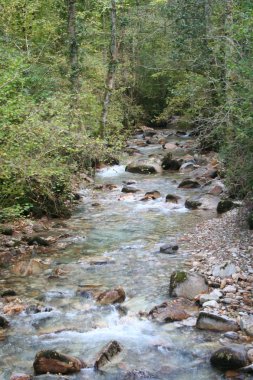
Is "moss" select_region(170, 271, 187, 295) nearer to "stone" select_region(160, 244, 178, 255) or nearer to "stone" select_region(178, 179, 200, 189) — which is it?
"stone" select_region(160, 244, 178, 255)

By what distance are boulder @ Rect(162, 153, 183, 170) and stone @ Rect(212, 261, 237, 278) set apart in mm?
12862

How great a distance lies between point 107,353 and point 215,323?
176 centimetres

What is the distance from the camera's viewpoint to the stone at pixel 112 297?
8414 millimetres

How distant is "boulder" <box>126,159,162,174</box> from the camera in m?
21.4

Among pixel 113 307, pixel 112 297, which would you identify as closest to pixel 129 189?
pixel 112 297

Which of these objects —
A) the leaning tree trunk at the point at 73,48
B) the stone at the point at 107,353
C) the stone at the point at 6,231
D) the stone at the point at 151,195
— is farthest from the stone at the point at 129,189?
the stone at the point at 107,353

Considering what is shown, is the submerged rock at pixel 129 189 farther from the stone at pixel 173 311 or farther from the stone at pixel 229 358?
the stone at pixel 229 358

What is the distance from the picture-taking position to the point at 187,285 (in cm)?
859

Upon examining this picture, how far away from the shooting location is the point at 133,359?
6.62 metres

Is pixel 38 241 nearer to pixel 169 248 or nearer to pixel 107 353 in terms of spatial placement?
pixel 169 248

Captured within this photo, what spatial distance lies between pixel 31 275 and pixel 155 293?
8.74ft

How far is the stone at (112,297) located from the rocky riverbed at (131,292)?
0.02 m

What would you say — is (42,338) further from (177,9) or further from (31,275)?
(177,9)

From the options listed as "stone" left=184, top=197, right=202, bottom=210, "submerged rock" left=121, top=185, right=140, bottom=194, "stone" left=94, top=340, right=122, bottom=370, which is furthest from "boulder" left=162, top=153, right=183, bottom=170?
"stone" left=94, top=340, right=122, bottom=370
